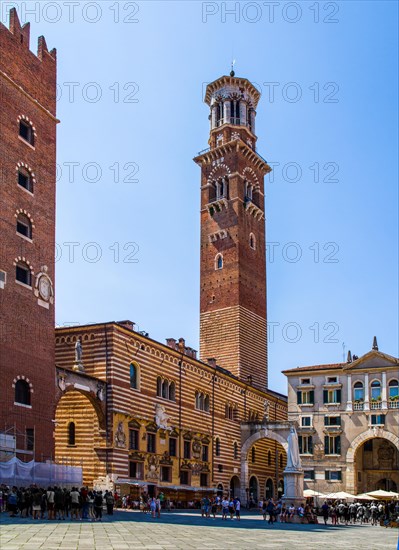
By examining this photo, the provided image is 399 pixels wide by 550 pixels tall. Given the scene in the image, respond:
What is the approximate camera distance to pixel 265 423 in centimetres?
5478

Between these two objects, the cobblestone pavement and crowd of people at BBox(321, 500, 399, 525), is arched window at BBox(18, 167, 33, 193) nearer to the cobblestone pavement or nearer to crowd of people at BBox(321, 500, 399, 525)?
the cobblestone pavement

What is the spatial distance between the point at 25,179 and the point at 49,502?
1565 centimetres

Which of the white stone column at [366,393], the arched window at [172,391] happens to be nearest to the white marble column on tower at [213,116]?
the white stone column at [366,393]

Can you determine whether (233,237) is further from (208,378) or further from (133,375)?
(133,375)

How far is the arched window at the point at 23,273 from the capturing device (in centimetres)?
3369

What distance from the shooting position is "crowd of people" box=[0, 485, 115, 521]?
84.1 ft

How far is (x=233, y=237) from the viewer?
65812 millimetres

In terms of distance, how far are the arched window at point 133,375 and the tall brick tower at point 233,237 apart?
19991 millimetres

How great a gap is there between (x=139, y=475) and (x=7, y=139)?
1888 centimetres

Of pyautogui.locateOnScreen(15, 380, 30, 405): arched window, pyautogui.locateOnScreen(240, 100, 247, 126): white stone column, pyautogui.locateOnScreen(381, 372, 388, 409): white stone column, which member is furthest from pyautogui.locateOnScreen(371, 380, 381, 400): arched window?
pyautogui.locateOnScreen(15, 380, 30, 405): arched window

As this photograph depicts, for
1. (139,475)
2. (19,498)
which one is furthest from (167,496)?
(19,498)

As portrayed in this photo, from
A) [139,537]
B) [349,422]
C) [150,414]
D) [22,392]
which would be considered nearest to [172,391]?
[150,414]

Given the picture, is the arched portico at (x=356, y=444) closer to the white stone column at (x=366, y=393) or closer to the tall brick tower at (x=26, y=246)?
the white stone column at (x=366, y=393)

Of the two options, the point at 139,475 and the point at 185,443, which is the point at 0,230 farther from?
the point at 185,443
